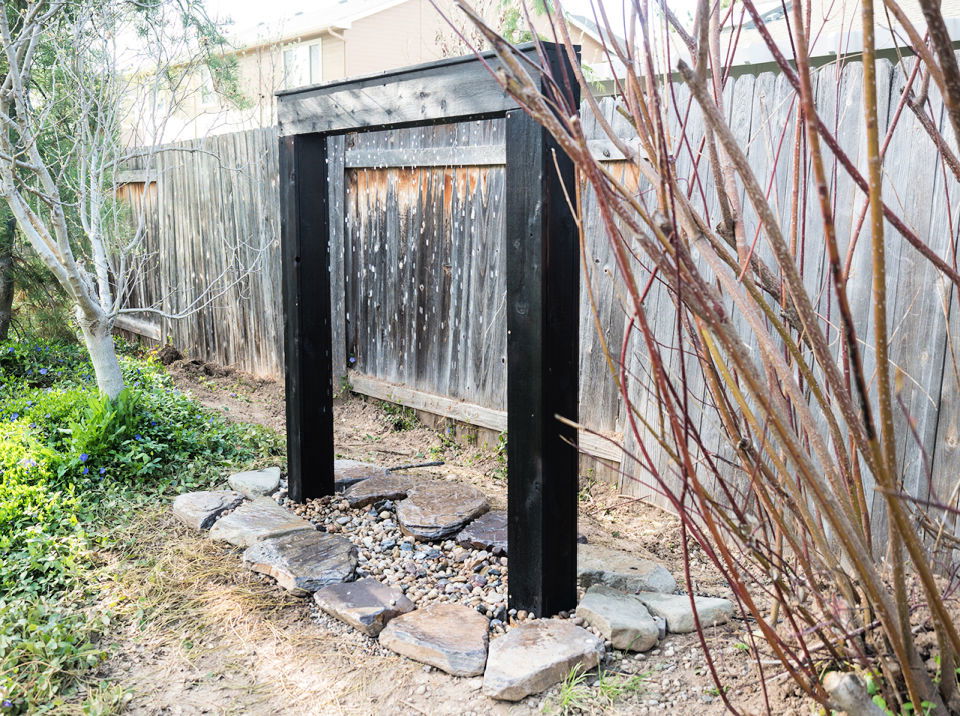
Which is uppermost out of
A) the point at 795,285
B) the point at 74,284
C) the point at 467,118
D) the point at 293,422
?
the point at 467,118

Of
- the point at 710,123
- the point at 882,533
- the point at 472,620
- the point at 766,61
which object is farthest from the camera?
the point at 766,61

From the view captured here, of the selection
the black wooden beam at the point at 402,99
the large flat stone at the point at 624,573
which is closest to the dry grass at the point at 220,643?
the large flat stone at the point at 624,573

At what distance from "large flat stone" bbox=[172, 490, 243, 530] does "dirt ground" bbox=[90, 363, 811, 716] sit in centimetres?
7

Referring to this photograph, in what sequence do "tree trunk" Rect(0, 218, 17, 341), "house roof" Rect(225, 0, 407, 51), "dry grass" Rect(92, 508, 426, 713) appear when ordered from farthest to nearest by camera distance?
"house roof" Rect(225, 0, 407, 51) → "tree trunk" Rect(0, 218, 17, 341) → "dry grass" Rect(92, 508, 426, 713)

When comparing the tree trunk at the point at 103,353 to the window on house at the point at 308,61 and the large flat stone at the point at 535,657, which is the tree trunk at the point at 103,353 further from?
the window on house at the point at 308,61

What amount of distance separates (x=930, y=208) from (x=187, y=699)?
3.13 m

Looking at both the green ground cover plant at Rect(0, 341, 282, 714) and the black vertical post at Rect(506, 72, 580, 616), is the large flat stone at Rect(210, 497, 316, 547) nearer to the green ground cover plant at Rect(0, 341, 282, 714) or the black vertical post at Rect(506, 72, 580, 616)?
the green ground cover plant at Rect(0, 341, 282, 714)

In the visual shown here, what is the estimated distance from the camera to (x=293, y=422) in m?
4.32

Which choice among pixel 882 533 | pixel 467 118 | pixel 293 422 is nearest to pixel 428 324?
pixel 293 422

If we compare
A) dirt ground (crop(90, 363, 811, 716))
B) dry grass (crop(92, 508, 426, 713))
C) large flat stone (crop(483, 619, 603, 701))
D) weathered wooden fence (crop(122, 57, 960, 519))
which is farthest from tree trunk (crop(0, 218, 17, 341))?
large flat stone (crop(483, 619, 603, 701))

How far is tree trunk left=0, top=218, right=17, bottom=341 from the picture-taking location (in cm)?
744

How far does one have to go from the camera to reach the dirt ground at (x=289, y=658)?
2564mm

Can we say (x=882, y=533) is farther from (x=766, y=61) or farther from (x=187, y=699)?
(x=766, y=61)

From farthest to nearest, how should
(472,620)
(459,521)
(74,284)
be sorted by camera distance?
(74,284) → (459,521) → (472,620)
